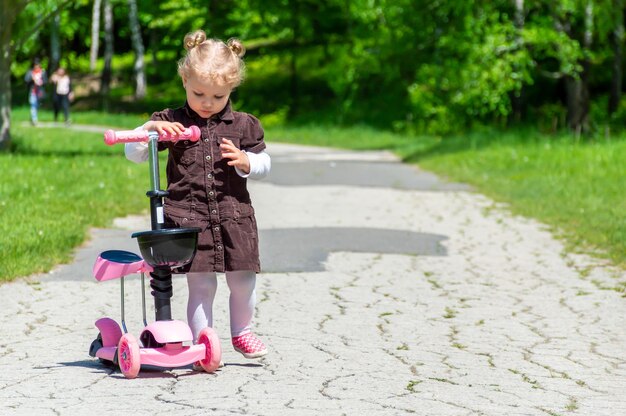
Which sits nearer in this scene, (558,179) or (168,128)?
(168,128)

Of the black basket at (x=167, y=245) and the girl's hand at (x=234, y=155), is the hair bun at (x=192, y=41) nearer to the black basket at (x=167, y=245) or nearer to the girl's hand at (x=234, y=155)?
the girl's hand at (x=234, y=155)

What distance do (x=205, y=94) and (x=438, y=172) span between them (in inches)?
586

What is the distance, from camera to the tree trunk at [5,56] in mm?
20234

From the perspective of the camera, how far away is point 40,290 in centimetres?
825

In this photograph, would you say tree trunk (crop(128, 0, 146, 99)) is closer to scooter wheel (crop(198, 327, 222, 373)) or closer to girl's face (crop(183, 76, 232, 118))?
girl's face (crop(183, 76, 232, 118))

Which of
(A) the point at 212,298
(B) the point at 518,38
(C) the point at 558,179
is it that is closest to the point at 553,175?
(C) the point at 558,179

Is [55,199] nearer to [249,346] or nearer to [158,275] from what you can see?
[249,346]

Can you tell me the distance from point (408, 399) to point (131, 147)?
1683 millimetres

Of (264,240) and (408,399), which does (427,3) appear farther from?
(408,399)

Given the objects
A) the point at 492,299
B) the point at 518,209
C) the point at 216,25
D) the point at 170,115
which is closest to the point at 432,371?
the point at 170,115

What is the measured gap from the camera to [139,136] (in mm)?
5484

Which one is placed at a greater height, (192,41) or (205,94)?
(192,41)

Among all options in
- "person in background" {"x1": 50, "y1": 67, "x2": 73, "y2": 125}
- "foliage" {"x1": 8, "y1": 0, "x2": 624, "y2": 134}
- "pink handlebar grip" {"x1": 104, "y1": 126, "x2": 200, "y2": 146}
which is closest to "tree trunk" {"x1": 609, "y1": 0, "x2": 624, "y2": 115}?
"foliage" {"x1": 8, "y1": 0, "x2": 624, "y2": 134}

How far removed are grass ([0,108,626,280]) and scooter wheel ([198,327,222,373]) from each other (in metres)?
3.30
